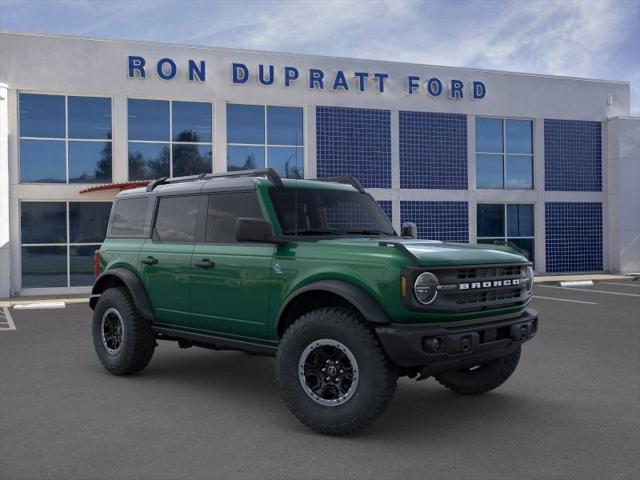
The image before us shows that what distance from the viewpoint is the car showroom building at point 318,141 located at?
682 inches

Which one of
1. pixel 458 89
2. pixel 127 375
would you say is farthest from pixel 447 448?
pixel 458 89

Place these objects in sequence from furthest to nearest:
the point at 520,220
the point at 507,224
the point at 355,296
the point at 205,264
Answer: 1. the point at 520,220
2. the point at 507,224
3. the point at 205,264
4. the point at 355,296

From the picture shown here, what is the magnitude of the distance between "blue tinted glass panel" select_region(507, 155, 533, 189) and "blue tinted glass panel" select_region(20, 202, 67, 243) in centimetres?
1448

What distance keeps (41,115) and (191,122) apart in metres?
4.01

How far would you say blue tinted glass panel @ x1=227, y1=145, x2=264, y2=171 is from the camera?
1903 cm

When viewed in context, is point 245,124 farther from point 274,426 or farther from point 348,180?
point 274,426

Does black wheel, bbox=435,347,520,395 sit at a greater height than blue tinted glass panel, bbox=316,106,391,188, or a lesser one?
lesser

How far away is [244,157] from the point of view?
19156 mm

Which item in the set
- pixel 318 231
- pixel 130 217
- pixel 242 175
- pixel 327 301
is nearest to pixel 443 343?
pixel 327 301

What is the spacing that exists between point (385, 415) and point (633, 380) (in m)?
3.06

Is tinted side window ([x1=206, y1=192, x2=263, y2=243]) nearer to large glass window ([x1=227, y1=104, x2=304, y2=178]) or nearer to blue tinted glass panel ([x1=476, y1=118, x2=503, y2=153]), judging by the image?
large glass window ([x1=227, y1=104, x2=304, y2=178])

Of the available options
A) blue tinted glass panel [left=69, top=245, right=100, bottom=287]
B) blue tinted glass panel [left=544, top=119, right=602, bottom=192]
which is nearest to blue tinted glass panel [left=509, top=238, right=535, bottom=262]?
blue tinted glass panel [left=544, top=119, right=602, bottom=192]

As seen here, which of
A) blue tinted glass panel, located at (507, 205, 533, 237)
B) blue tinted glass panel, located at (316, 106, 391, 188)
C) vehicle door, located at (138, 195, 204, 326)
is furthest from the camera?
blue tinted glass panel, located at (507, 205, 533, 237)

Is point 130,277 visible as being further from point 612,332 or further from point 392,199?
point 392,199
